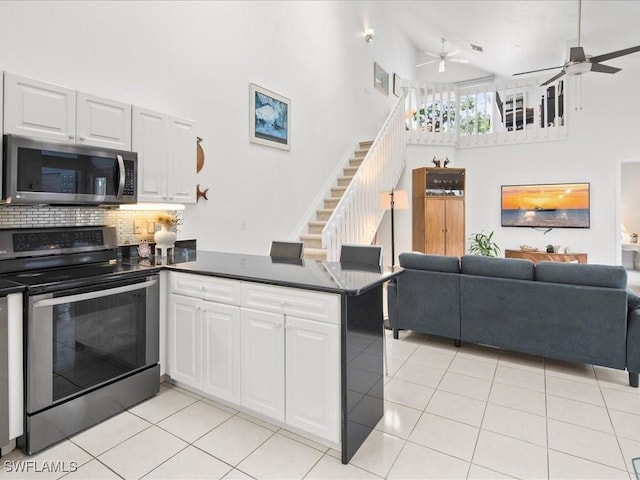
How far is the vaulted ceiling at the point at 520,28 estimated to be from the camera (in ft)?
18.6

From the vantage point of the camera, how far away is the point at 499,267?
3.48m

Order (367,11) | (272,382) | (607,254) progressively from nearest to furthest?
(272,382) → (607,254) → (367,11)

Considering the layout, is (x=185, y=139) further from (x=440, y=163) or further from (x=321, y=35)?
(x=440, y=163)

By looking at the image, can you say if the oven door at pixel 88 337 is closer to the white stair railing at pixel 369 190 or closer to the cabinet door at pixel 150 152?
the cabinet door at pixel 150 152

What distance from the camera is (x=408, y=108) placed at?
8406 mm

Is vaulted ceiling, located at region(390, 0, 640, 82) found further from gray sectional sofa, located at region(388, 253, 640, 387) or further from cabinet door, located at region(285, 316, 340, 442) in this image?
cabinet door, located at region(285, 316, 340, 442)

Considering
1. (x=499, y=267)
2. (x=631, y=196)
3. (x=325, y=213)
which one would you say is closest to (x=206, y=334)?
(x=499, y=267)

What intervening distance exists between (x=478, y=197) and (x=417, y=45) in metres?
4.82

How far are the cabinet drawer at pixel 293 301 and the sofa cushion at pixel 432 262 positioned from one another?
6.57ft

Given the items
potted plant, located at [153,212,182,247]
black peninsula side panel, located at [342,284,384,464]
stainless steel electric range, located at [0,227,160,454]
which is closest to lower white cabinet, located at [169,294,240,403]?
stainless steel electric range, located at [0,227,160,454]

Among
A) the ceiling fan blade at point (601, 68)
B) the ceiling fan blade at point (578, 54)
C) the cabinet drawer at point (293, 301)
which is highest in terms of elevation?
the ceiling fan blade at point (578, 54)

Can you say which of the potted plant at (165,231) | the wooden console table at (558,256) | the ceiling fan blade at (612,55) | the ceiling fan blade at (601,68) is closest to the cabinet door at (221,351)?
the potted plant at (165,231)

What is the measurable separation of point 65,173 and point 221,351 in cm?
159

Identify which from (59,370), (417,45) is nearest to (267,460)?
(59,370)
